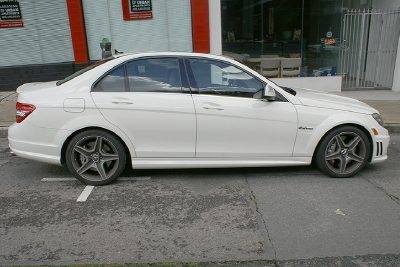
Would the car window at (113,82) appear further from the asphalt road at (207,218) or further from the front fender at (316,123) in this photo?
the front fender at (316,123)

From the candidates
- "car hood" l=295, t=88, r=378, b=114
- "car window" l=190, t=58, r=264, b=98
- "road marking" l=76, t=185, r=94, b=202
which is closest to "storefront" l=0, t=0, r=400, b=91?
"car hood" l=295, t=88, r=378, b=114

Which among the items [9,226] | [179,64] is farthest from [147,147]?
[9,226]

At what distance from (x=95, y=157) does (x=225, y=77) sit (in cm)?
192

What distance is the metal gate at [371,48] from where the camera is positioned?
10062 mm

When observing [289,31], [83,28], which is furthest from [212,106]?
[289,31]

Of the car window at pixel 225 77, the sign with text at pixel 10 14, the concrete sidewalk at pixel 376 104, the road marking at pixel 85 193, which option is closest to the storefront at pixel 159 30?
the sign with text at pixel 10 14

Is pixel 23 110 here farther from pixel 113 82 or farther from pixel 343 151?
pixel 343 151

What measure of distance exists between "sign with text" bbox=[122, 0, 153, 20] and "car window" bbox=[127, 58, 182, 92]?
20.4ft

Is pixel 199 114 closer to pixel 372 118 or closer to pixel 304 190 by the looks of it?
pixel 304 190

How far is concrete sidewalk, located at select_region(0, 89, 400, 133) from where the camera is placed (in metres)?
7.15

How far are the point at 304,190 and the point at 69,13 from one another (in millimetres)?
8369

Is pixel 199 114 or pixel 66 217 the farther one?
pixel 199 114

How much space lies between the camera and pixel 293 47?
11.0 metres

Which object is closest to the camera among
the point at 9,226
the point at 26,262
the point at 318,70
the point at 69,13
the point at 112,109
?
the point at 26,262
